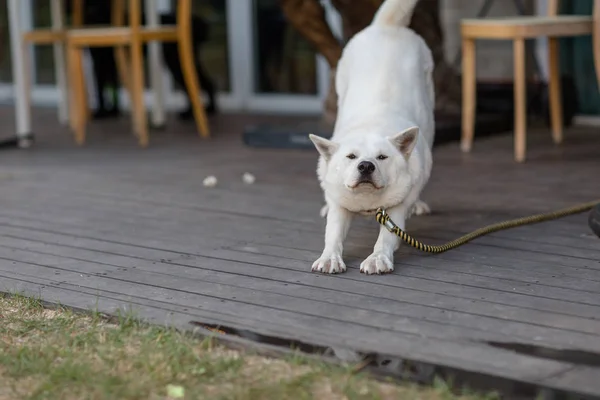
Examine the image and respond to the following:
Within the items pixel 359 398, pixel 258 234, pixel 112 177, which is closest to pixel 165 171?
pixel 112 177

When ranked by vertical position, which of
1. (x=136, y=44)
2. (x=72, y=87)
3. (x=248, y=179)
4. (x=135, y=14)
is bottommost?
(x=248, y=179)

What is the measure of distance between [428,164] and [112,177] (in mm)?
1916

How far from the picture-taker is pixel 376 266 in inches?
114

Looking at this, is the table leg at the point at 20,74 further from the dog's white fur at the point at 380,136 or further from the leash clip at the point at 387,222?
the leash clip at the point at 387,222

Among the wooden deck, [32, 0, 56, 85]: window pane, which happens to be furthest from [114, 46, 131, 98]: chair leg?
[32, 0, 56, 85]: window pane

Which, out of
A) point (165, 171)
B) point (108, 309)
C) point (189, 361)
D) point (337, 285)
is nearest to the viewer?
point (189, 361)

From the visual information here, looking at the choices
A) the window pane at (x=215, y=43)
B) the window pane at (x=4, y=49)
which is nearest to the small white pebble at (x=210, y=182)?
the window pane at (x=215, y=43)

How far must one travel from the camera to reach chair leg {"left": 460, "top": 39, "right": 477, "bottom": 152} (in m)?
4.85

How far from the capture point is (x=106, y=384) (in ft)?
6.89

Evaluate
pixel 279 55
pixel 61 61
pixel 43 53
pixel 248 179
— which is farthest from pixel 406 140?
pixel 43 53

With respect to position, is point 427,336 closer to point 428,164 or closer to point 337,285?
point 337,285

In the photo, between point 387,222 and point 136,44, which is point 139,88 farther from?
point 387,222

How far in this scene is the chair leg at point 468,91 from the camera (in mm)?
4848

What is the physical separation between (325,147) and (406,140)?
0.24m
